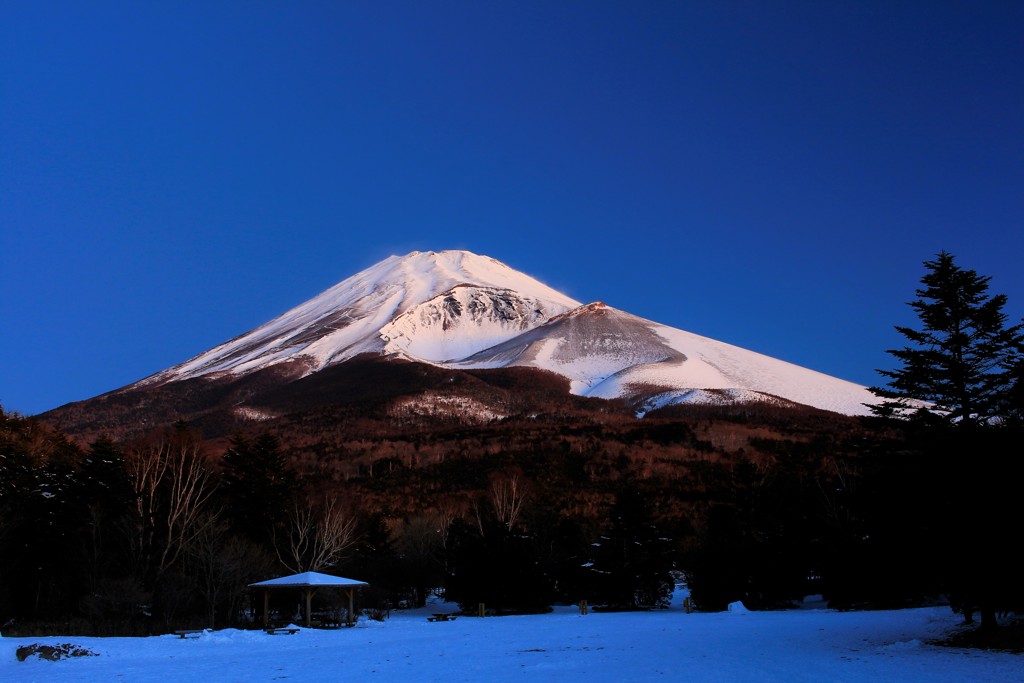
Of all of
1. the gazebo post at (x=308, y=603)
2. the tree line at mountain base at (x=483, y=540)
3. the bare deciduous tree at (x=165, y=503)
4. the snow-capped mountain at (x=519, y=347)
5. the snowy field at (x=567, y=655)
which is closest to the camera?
the snowy field at (x=567, y=655)

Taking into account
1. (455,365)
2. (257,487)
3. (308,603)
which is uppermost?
(455,365)

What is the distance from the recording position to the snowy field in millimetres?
13719

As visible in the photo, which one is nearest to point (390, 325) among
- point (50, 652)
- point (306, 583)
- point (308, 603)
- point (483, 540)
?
point (483, 540)

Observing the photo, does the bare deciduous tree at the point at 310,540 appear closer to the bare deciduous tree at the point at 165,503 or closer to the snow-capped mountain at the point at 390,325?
the bare deciduous tree at the point at 165,503

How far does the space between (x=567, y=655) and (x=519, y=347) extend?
131803 millimetres

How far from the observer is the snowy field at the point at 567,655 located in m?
13.7

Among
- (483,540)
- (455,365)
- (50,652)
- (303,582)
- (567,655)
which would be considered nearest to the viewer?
(567,655)

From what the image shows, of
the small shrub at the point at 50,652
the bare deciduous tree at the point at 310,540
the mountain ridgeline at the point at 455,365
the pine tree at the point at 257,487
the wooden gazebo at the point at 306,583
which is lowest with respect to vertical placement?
the small shrub at the point at 50,652

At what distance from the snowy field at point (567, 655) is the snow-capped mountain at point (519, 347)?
86085 millimetres

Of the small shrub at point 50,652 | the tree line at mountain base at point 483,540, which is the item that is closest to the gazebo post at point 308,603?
the tree line at mountain base at point 483,540

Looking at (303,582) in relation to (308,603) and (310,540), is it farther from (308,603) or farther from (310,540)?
(310,540)

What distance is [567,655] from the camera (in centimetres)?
1742

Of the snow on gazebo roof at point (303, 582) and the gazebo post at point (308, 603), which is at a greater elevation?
the snow on gazebo roof at point (303, 582)

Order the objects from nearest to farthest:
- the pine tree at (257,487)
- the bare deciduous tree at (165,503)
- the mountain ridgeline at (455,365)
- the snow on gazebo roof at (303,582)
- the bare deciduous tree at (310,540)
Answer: the snow on gazebo roof at (303,582) < the bare deciduous tree at (165,503) < the bare deciduous tree at (310,540) < the pine tree at (257,487) < the mountain ridgeline at (455,365)
